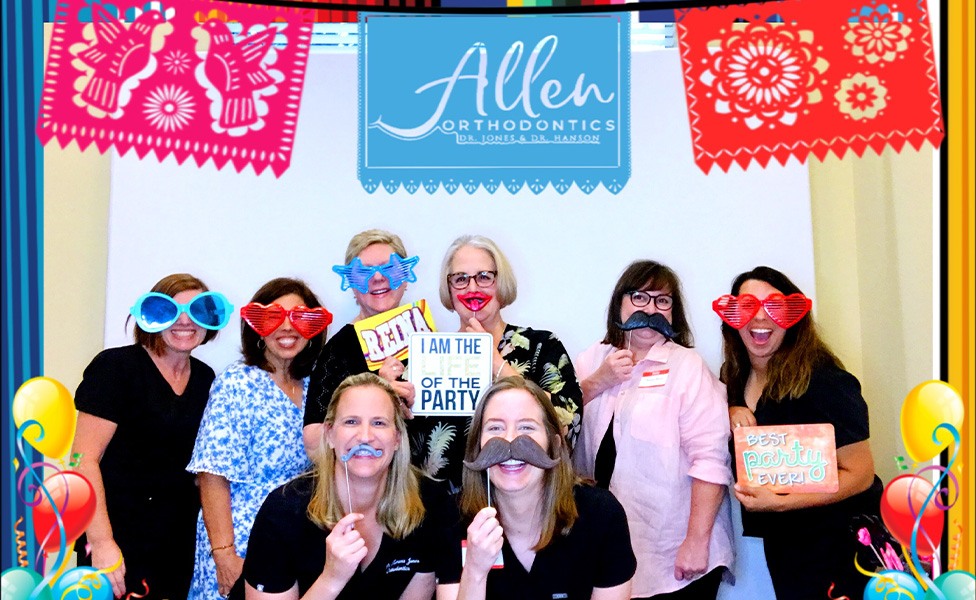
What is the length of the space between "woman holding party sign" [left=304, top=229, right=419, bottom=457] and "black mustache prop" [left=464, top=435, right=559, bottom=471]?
553mm

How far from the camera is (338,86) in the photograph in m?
3.80

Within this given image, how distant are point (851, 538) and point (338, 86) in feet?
7.46

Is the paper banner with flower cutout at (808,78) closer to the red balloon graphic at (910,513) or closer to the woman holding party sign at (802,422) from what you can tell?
the woman holding party sign at (802,422)

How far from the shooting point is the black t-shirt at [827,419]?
3453 millimetres

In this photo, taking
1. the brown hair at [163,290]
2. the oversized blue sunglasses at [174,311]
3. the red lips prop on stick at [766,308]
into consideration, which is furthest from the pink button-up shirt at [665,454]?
the brown hair at [163,290]

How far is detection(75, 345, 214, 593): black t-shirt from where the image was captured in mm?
3465

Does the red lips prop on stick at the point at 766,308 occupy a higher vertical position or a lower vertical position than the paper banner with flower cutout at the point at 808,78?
lower

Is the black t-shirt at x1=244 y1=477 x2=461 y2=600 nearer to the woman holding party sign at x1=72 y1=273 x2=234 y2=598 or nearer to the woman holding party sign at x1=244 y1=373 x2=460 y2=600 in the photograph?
the woman holding party sign at x1=244 y1=373 x2=460 y2=600

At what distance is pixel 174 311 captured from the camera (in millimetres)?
3500

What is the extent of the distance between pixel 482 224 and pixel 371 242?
1.65 feet

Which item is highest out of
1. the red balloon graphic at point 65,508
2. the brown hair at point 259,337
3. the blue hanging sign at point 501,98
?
the blue hanging sign at point 501,98

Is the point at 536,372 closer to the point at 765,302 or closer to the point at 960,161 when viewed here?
the point at 765,302

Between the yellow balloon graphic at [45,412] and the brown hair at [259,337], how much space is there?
58 cm

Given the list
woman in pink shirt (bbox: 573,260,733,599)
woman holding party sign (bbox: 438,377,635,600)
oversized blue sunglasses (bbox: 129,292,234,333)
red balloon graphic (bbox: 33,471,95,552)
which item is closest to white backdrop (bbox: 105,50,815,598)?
woman in pink shirt (bbox: 573,260,733,599)
